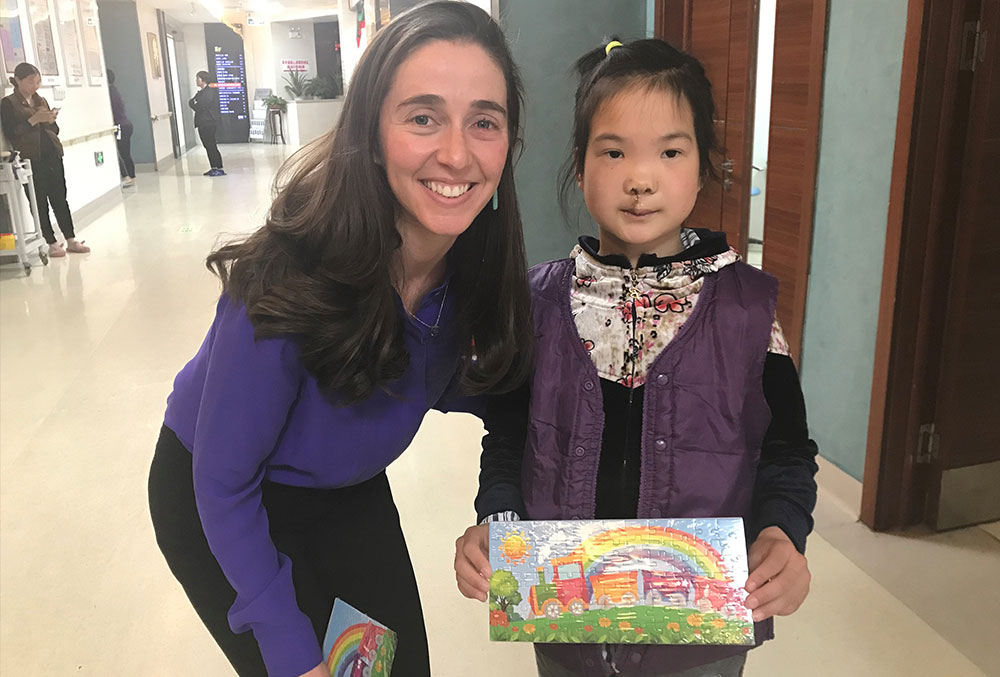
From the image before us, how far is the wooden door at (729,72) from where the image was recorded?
135 inches

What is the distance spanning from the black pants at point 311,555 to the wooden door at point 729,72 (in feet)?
7.64

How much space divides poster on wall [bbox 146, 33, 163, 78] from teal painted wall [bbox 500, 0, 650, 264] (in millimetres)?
12280

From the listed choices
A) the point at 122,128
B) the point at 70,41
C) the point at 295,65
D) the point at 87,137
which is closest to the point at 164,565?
the point at 87,137

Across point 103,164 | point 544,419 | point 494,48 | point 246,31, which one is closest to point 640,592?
point 544,419

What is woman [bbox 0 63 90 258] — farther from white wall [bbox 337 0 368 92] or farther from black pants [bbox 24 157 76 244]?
white wall [bbox 337 0 368 92]

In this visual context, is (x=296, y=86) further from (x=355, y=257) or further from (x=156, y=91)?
(x=355, y=257)

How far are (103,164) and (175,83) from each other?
1069 centimetres

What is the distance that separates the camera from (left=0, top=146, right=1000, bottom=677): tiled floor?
210 centimetres

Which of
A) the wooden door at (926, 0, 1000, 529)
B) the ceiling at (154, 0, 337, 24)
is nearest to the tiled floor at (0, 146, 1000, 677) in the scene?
the wooden door at (926, 0, 1000, 529)

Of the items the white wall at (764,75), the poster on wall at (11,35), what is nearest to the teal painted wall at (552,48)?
the white wall at (764,75)

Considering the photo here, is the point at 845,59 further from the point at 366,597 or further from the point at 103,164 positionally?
the point at 103,164

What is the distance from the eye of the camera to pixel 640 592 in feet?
3.19

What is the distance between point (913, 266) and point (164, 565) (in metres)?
2.47

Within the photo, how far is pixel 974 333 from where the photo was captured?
243cm
